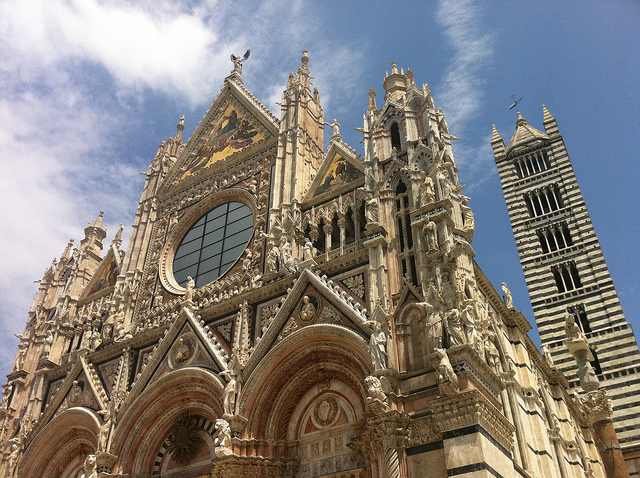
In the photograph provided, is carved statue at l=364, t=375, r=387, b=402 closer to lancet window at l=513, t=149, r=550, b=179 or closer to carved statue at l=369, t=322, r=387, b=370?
carved statue at l=369, t=322, r=387, b=370

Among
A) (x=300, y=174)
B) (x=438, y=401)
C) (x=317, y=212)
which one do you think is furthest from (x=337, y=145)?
(x=438, y=401)

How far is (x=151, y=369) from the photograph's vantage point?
16.4 meters

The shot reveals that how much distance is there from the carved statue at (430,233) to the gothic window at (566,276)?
2247cm

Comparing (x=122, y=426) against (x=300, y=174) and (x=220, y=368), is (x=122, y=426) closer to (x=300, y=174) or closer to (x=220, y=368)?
(x=220, y=368)

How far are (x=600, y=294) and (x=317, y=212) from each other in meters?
20.9

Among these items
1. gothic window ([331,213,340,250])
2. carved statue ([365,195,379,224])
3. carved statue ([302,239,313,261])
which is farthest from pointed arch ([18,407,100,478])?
carved statue ([365,195,379,224])

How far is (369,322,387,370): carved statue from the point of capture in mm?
12156

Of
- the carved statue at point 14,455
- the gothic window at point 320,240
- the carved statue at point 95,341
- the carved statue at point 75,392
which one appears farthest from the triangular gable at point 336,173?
the carved statue at point 14,455

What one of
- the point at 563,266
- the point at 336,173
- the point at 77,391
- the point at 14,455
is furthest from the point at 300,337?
the point at 563,266

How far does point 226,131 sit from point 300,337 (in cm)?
1156

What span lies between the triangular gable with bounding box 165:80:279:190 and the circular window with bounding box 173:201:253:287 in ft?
8.16

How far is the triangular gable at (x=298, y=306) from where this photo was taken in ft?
45.1

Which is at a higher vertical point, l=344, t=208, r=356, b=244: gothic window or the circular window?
the circular window

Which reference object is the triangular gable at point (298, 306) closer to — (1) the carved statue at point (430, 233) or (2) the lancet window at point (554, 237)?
(1) the carved statue at point (430, 233)
